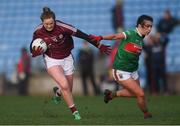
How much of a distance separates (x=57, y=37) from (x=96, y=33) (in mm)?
14571

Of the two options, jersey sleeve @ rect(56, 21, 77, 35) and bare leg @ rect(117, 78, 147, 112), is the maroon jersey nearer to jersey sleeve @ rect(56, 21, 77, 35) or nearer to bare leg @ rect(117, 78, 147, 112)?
jersey sleeve @ rect(56, 21, 77, 35)

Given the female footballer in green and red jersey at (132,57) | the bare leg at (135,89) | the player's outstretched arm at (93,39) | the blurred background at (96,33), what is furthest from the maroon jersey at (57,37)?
the blurred background at (96,33)

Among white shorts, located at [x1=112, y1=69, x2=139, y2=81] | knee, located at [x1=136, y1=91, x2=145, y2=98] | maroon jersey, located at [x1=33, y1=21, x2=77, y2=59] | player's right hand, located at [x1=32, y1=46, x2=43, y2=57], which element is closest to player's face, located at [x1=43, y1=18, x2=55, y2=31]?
maroon jersey, located at [x1=33, y1=21, x2=77, y2=59]

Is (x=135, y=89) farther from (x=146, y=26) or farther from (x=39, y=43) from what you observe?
(x=39, y=43)

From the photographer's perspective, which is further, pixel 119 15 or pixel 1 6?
pixel 1 6

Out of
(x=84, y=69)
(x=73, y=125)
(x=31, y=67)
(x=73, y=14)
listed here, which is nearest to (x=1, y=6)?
(x=73, y=14)

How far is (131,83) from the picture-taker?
1233 cm

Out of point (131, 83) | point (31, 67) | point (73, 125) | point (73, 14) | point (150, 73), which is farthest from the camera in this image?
point (73, 14)

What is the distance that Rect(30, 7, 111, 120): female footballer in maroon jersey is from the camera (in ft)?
39.3

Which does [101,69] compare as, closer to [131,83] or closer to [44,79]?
[44,79]

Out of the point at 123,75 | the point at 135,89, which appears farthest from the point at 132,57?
the point at 135,89

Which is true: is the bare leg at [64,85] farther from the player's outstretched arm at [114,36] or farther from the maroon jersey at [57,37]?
the player's outstretched arm at [114,36]

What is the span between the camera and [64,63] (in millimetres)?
12570

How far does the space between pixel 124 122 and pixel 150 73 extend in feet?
38.8
